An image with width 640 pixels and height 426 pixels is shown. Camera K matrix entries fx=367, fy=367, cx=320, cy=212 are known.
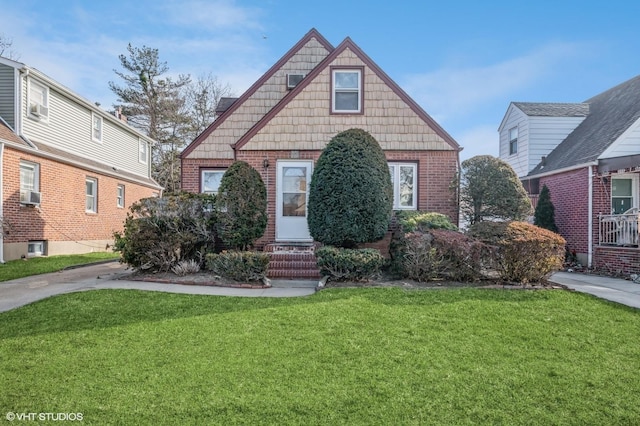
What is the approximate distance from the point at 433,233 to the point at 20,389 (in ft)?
22.7

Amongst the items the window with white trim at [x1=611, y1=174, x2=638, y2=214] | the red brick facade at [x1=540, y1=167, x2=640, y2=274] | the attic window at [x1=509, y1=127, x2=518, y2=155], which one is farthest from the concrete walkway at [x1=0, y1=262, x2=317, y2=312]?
the attic window at [x1=509, y1=127, x2=518, y2=155]

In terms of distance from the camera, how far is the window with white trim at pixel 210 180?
12023mm

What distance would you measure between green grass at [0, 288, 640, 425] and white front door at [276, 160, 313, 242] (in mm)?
5016

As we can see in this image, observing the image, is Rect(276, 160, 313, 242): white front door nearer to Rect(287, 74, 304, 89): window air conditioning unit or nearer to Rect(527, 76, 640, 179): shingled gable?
Rect(287, 74, 304, 89): window air conditioning unit

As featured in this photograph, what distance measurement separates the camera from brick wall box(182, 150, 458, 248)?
10797mm

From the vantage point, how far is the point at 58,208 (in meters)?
13.6

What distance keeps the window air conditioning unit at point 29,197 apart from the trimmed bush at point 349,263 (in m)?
10.6

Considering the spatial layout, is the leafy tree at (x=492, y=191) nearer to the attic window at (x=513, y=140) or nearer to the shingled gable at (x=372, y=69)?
the shingled gable at (x=372, y=69)

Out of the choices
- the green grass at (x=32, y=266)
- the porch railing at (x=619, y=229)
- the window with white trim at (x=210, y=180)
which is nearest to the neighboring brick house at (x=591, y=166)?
the porch railing at (x=619, y=229)

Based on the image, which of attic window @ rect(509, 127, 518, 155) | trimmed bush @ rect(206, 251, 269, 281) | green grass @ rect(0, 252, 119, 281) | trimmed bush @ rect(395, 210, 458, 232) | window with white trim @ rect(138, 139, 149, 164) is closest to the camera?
trimmed bush @ rect(206, 251, 269, 281)

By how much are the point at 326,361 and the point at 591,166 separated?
11.4 m

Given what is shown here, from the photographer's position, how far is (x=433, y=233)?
7828mm

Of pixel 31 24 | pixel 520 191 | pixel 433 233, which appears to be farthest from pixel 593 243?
pixel 31 24

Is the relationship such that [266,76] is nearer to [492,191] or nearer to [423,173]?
[423,173]
